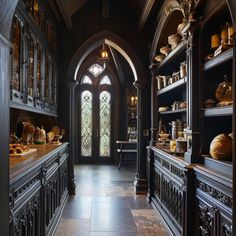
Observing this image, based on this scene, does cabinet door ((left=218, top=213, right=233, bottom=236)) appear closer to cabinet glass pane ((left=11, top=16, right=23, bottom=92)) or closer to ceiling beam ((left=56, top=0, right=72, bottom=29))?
cabinet glass pane ((left=11, top=16, right=23, bottom=92))

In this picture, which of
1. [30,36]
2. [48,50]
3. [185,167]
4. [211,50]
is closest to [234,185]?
[185,167]

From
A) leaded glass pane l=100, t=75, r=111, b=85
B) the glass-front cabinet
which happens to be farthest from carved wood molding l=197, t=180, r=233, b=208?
leaded glass pane l=100, t=75, r=111, b=85

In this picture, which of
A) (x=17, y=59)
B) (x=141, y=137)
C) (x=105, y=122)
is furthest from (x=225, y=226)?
(x=105, y=122)

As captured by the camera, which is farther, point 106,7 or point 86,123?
point 86,123

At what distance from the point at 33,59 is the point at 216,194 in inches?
92.0

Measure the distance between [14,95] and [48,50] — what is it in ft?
6.71

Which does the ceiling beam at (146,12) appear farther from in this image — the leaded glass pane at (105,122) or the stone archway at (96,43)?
the leaded glass pane at (105,122)

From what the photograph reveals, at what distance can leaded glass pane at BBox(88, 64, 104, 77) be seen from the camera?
960 centimetres

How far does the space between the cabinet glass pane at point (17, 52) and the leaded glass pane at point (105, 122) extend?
676cm

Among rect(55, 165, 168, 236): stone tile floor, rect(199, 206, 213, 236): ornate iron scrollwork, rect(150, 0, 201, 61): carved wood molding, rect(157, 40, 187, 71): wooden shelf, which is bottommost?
rect(55, 165, 168, 236): stone tile floor

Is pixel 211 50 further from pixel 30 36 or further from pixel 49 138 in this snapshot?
pixel 49 138

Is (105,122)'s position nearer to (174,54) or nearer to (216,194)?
(174,54)

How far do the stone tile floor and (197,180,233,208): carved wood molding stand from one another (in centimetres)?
128

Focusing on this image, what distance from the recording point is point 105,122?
9602 mm
